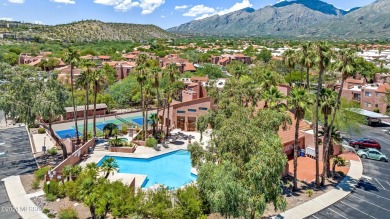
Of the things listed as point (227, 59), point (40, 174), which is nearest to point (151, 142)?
point (40, 174)

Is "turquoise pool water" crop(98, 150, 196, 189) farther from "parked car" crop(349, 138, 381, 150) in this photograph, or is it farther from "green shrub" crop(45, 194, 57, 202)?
"parked car" crop(349, 138, 381, 150)

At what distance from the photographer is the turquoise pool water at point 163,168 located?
111 feet

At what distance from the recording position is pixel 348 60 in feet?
89.0

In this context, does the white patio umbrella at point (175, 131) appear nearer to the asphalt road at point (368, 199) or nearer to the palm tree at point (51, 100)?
the palm tree at point (51, 100)

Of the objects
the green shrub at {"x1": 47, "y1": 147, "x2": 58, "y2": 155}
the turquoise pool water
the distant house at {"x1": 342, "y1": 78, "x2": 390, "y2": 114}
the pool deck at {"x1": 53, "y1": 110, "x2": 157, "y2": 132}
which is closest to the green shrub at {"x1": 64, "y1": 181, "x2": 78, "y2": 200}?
the turquoise pool water

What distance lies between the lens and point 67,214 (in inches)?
900

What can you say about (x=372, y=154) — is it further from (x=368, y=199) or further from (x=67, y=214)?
(x=67, y=214)

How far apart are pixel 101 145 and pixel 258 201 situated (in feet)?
94.3

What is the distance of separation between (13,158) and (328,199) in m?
33.7

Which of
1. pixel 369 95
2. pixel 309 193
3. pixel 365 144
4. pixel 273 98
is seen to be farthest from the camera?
pixel 369 95

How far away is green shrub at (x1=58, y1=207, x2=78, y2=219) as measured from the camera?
22.8 m

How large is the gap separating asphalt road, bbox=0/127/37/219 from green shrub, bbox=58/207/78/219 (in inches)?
141

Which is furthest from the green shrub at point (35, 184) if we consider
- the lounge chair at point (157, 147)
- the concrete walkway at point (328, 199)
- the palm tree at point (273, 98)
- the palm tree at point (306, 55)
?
the palm tree at point (306, 55)

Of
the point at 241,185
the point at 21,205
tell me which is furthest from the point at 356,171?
the point at 21,205
